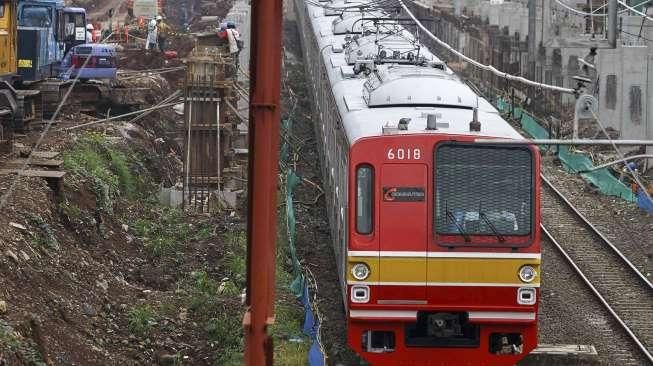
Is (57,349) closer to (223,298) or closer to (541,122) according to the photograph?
(223,298)

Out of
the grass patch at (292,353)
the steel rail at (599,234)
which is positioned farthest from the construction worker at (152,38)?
the grass patch at (292,353)

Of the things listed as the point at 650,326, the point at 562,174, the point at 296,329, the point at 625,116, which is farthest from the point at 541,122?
the point at 296,329

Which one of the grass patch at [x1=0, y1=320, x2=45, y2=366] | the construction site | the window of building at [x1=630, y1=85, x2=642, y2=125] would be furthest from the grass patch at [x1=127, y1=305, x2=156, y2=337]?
the window of building at [x1=630, y1=85, x2=642, y2=125]

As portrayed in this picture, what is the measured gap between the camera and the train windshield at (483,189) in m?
9.95

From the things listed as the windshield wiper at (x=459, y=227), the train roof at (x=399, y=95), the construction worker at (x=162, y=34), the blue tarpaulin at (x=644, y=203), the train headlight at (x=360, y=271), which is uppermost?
the construction worker at (x=162, y=34)

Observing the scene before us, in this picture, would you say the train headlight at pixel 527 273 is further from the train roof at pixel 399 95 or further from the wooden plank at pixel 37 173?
the wooden plank at pixel 37 173

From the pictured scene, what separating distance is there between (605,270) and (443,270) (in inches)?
265

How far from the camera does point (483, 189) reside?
9969mm

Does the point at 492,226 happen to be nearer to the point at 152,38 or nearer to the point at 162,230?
the point at 162,230

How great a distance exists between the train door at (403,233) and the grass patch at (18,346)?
3002 mm

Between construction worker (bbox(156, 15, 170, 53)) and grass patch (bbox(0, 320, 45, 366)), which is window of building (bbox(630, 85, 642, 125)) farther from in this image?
grass patch (bbox(0, 320, 45, 366))

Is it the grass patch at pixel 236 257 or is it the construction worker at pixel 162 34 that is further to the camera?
the construction worker at pixel 162 34

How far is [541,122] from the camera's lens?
2942 centimetres

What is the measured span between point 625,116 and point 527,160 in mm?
17887
